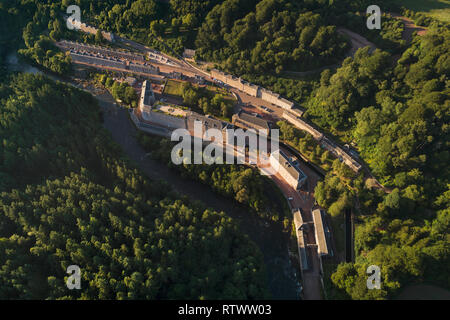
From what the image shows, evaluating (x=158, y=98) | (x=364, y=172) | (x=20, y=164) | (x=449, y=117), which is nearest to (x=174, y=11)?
(x=158, y=98)

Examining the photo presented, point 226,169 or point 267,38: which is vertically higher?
point 267,38

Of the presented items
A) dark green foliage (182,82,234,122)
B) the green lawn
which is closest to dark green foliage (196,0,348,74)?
dark green foliage (182,82,234,122)

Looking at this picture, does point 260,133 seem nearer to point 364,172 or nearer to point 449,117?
point 364,172

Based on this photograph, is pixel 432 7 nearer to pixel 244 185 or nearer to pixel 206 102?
pixel 206 102

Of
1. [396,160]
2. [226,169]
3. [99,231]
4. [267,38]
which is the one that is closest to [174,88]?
[267,38]

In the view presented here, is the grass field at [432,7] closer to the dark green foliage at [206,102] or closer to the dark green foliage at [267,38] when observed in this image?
the dark green foliage at [267,38]

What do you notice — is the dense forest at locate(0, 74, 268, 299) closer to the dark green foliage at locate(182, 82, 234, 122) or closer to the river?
the river

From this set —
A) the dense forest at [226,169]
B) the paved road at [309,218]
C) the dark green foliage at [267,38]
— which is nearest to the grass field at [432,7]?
the dense forest at [226,169]
